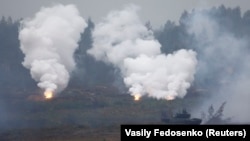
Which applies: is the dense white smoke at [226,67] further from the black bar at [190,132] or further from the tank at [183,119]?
the black bar at [190,132]

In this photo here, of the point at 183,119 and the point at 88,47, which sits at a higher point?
the point at 88,47

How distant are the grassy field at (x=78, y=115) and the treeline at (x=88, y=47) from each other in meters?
17.5

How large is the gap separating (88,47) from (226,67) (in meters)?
51.8

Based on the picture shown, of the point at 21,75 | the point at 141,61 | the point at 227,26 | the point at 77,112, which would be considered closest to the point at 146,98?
the point at 141,61

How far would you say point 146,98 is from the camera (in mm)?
99188

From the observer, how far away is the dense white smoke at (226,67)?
323 ft

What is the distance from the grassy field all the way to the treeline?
17.5 metres

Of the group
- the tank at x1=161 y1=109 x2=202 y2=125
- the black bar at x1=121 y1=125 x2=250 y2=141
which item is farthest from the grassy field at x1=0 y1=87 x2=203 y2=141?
the black bar at x1=121 y1=125 x2=250 y2=141

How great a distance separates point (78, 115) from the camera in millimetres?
85312

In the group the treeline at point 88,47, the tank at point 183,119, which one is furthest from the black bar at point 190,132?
the treeline at point 88,47

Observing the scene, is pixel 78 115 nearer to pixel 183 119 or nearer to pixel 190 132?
pixel 183 119

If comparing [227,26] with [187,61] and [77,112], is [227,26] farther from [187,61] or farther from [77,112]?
[77,112]

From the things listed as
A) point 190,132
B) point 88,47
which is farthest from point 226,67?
point 190,132

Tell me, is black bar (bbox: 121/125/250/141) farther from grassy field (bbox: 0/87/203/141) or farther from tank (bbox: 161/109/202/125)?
tank (bbox: 161/109/202/125)
